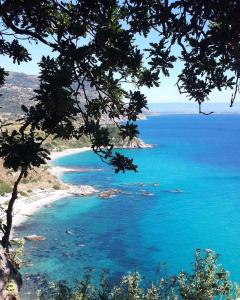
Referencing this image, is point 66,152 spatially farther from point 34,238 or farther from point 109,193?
point 34,238

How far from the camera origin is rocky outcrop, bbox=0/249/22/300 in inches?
319

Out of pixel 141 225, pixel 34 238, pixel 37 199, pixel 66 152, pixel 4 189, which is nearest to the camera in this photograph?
pixel 34 238

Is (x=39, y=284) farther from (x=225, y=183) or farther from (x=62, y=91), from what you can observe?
(x=225, y=183)

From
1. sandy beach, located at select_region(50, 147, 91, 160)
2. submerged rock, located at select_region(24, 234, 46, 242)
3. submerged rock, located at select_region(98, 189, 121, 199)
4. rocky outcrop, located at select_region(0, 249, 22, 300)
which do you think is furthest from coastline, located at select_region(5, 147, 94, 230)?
sandy beach, located at select_region(50, 147, 91, 160)

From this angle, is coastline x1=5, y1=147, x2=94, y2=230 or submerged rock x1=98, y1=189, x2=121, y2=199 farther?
submerged rock x1=98, y1=189, x2=121, y2=199

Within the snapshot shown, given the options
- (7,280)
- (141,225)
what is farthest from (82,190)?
(7,280)

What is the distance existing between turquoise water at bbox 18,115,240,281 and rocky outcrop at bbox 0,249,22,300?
35691mm

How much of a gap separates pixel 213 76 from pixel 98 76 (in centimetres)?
188

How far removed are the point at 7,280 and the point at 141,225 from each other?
58.4 metres

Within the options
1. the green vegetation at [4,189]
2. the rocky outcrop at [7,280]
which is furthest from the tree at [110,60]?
the green vegetation at [4,189]

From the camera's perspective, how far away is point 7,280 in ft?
27.0

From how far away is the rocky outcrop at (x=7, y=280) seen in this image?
8094 mm

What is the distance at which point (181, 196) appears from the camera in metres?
88.3

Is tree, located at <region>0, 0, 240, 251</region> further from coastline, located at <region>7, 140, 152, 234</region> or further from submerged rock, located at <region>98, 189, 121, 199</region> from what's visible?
submerged rock, located at <region>98, 189, 121, 199</region>
